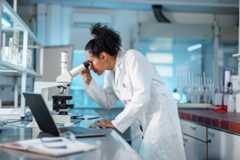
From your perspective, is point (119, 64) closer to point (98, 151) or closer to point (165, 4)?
point (98, 151)

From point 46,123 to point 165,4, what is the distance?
10.3 feet

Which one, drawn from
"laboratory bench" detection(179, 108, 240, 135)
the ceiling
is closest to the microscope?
"laboratory bench" detection(179, 108, 240, 135)

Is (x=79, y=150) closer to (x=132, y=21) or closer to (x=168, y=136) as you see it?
(x=168, y=136)

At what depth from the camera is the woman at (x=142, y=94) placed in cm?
174

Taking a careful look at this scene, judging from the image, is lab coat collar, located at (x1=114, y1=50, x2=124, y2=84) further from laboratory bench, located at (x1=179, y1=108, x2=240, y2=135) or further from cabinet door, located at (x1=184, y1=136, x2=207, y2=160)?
cabinet door, located at (x1=184, y1=136, x2=207, y2=160)

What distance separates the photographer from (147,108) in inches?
74.5

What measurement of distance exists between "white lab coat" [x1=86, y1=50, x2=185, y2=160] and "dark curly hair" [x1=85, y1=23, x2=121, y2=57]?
9 centimetres

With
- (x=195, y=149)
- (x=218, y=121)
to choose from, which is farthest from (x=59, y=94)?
(x=195, y=149)

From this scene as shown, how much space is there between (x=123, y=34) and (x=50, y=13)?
3.36 feet

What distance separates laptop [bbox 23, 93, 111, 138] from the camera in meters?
1.41

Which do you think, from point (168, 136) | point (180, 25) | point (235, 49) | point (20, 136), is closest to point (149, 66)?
point (168, 136)

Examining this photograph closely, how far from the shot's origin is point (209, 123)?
2334 mm

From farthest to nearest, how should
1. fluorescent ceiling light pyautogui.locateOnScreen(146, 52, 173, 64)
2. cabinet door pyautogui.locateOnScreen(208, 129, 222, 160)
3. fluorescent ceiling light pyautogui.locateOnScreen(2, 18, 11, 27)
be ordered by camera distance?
fluorescent ceiling light pyautogui.locateOnScreen(146, 52, 173, 64) → fluorescent ceiling light pyautogui.locateOnScreen(2, 18, 11, 27) → cabinet door pyautogui.locateOnScreen(208, 129, 222, 160)

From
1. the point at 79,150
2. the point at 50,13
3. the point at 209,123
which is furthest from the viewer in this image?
the point at 50,13
